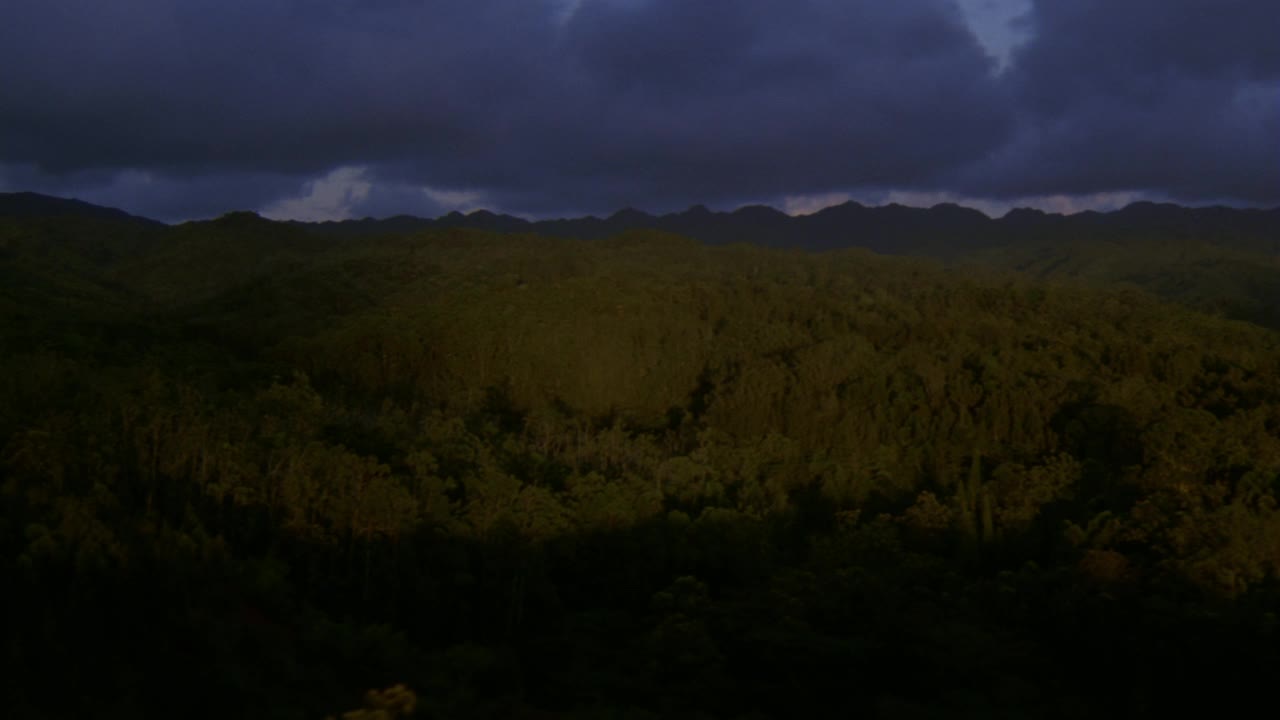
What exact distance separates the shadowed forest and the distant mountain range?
2384 cm

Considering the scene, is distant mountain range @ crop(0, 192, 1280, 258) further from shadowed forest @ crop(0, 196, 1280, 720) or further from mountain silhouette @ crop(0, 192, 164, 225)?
shadowed forest @ crop(0, 196, 1280, 720)

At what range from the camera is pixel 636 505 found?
831 centimetres

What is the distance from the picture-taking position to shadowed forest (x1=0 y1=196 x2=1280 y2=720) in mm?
4691

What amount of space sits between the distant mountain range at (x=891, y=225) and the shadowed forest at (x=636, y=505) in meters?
23.8

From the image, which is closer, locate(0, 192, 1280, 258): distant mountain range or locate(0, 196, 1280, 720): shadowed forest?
locate(0, 196, 1280, 720): shadowed forest

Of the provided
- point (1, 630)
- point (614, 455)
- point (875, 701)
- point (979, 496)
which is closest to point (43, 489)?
point (1, 630)

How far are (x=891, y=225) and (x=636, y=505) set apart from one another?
43.0m

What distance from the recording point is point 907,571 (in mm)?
7098

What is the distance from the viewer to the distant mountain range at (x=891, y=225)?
41.3m

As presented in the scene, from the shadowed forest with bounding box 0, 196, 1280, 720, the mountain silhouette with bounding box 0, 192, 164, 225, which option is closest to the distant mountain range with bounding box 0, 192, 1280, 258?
the mountain silhouette with bounding box 0, 192, 164, 225

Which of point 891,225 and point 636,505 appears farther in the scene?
point 891,225

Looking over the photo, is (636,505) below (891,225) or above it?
below

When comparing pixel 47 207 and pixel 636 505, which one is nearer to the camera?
pixel 636 505

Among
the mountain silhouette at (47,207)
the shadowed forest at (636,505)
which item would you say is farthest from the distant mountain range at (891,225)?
the shadowed forest at (636,505)
